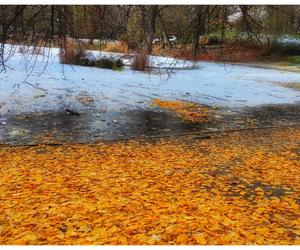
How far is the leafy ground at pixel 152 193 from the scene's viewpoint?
3078 millimetres

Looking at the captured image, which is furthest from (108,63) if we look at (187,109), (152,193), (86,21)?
(152,193)

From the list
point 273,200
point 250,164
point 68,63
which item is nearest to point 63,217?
point 273,200

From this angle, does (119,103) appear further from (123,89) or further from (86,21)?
(86,21)

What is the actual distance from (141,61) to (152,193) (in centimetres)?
1082

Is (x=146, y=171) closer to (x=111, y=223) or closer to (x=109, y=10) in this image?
(x=111, y=223)

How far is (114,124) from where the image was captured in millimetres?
6895

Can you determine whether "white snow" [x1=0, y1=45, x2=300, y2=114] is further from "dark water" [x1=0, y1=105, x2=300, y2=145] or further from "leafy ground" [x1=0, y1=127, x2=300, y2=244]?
"leafy ground" [x1=0, y1=127, x2=300, y2=244]

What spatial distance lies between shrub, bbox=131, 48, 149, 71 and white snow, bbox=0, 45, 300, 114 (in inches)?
16.0

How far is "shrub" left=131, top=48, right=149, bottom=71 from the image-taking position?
1434 centimetres

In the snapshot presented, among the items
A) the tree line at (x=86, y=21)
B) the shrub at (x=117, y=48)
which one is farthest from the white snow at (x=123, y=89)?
the shrub at (x=117, y=48)

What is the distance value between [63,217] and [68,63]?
12303 millimetres

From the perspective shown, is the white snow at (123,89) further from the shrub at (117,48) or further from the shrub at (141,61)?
the shrub at (117,48)

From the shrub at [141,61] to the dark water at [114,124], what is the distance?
6.45 metres

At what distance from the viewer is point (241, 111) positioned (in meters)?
8.51
